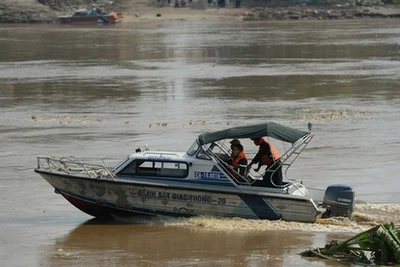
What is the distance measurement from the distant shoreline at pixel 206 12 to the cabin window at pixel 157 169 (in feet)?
274

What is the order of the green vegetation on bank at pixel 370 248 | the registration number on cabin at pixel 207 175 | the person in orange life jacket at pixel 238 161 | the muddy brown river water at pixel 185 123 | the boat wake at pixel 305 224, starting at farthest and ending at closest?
1. the person in orange life jacket at pixel 238 161
2. the registration number on cabin at pixel 207 175
3. the boat wake at pixel 305 224
4. the muddy brown river water at pixel 185 123
5. the green vegetation on bank at pixel 370 248

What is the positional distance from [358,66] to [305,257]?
1172 inches

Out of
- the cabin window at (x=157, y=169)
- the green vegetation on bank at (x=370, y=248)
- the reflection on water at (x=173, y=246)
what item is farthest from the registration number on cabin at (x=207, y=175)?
the green vegetation on bank at (x=370, y=248)

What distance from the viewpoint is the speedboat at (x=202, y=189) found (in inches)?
622

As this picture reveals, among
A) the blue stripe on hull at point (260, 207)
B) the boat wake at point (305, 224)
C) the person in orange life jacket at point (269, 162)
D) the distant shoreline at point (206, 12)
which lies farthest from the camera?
the distant shoreline at point (206, 12)

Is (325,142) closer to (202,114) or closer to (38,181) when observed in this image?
(202,114)

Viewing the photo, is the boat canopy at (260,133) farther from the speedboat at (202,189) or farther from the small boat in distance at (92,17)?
the small boat in distance at (92,17)

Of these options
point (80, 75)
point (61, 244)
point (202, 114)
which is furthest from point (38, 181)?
point (80, 75)

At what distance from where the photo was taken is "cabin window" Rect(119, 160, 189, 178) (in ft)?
53.1

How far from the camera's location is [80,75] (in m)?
40.9

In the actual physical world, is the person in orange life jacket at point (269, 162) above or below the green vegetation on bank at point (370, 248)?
above

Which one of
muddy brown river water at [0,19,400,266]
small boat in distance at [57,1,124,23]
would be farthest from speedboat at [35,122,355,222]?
small boat in distance at [57,1,124,23]

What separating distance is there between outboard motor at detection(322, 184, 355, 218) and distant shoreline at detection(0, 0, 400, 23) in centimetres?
8402

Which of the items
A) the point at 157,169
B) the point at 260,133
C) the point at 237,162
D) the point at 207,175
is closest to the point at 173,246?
the point at 207,175
